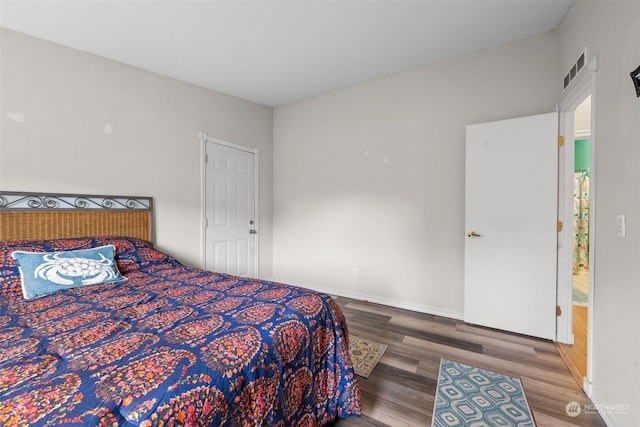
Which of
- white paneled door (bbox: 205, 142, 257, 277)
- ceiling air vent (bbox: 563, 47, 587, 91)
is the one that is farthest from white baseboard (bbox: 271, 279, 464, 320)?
ceiling air vent (bbox: 563, 47, 587, 91)

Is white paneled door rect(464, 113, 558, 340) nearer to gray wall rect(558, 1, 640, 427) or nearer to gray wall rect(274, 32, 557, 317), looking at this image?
gray wall rect(274, 32, 557, 317)

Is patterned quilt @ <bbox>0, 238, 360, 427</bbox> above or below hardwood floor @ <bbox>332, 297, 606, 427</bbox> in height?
above

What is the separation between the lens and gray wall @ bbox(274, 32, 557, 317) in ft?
9.07

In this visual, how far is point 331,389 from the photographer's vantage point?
1.49 metres

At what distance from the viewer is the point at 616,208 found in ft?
4.95

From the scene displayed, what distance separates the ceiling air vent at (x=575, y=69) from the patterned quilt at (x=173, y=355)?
7.52ft

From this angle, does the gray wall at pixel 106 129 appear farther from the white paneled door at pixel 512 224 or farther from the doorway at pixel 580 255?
the doorway at pixel 580 255

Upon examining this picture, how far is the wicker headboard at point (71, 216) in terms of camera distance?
2193 mm

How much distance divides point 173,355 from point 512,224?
9.00 ft

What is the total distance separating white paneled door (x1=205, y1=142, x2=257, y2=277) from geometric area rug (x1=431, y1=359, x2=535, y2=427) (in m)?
2.74

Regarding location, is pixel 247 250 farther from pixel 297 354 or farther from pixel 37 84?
pixel 297 354

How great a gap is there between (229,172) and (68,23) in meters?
1.95

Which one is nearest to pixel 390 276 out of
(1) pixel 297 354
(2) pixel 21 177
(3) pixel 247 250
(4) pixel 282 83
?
(3) pixel 247 250

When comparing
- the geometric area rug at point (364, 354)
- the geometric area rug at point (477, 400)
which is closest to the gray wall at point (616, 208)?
the geometric area rug at point (477, 400)
